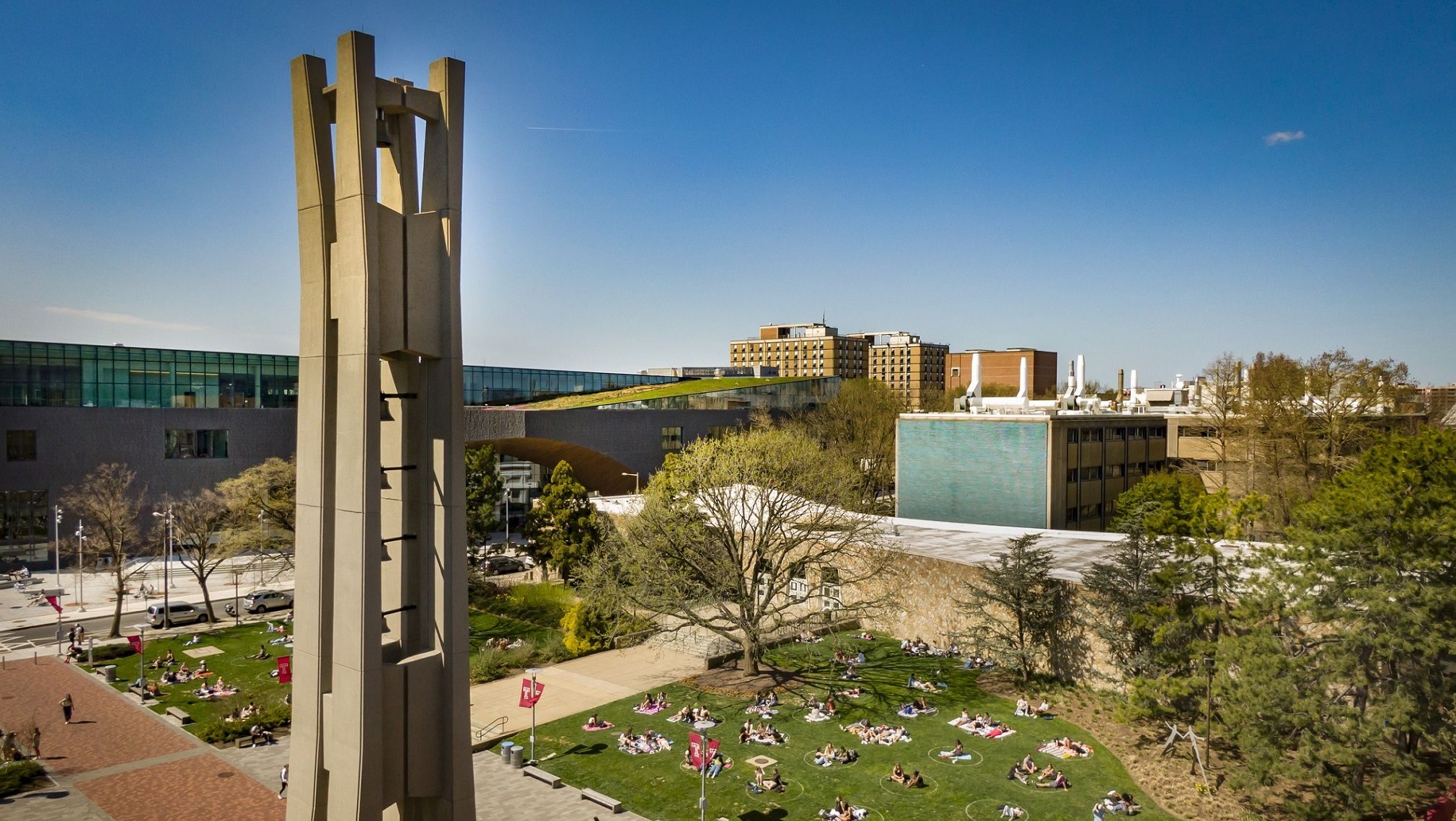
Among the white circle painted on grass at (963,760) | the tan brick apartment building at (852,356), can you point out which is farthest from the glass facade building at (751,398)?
the tan brick apartment building at (852,356)

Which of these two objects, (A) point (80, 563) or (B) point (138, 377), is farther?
(B) point (138, 377)

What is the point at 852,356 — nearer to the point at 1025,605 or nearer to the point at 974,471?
the point at 974,471

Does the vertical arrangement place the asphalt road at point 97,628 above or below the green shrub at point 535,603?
below

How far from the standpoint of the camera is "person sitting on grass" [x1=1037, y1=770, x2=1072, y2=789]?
66.5 feet

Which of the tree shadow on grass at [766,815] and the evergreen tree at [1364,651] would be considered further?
the tree shadow on grass at [766,815]

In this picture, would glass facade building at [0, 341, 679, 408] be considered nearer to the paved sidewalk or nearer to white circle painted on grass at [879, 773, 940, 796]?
the paved sidewalk

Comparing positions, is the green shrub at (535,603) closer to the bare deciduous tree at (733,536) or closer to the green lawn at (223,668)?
the bare deciduous tree at (733,536)

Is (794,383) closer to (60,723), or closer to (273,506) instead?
(273,506)

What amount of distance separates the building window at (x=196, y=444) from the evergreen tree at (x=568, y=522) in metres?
24.5

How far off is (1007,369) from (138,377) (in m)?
119

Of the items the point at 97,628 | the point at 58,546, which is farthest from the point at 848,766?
the point at 58,546

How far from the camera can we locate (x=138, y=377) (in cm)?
5112

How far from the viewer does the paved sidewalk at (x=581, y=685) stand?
26.1 meters

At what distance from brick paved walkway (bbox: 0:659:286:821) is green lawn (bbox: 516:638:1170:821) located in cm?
756
